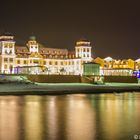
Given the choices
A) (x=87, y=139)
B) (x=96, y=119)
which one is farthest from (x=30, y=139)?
(x=96, y=119)

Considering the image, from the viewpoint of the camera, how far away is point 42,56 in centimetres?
13312

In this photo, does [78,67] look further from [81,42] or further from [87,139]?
[87,139]

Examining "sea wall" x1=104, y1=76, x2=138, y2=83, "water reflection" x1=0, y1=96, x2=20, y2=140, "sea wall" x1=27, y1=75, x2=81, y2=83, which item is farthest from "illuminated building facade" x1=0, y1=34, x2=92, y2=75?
"water reflection" x1=0, y1=96, x2=20, y2=140

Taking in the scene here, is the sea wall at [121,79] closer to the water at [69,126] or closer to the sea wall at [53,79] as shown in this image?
the sea wall at [53,79]

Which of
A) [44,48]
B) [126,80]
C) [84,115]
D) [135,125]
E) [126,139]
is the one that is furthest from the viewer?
[44,48]

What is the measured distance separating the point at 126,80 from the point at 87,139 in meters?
62.1

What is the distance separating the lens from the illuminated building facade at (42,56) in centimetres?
12447

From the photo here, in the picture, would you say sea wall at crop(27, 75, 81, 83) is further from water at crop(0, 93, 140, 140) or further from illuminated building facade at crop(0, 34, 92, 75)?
illuminated building facade at crop(0, 34, 92, 75)

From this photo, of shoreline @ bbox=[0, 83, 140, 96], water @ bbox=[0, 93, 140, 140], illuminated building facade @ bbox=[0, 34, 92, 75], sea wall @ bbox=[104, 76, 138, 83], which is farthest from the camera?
illuminated building facade @ bbox=[0, 34, 92, 75]

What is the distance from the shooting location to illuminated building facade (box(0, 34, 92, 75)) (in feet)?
408

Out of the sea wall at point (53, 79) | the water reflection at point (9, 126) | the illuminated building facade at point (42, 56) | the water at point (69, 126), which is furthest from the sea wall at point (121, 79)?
the water reflection at point (9, 126)

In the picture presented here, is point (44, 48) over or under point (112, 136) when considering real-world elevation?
over

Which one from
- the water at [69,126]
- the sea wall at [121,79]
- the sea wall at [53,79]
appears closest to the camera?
the water at [69,126]

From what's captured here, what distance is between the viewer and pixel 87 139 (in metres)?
9.69
